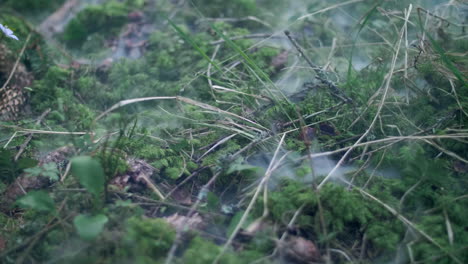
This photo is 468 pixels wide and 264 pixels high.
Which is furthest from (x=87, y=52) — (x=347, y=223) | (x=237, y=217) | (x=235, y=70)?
(x=347, y=223)

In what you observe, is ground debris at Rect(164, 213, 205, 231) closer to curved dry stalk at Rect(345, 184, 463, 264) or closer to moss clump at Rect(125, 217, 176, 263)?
moss clump at Rect(125, 217, 176, 263)

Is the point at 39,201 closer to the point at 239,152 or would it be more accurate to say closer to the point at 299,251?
the point at 239,152

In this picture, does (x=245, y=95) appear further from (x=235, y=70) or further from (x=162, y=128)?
(x=162, y=128)

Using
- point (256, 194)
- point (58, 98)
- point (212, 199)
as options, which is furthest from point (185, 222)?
point (58, 98)

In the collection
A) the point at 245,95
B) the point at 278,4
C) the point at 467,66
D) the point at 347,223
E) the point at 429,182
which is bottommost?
the point at 347,223

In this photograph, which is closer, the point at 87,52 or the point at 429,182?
the point at 429,182

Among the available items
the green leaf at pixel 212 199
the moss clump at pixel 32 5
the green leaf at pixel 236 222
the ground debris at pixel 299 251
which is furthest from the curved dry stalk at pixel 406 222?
the moss clump at pixel 32 5

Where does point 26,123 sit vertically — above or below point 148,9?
below

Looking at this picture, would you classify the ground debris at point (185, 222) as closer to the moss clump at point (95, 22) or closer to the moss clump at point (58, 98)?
the moss clump at point (58, 98)
